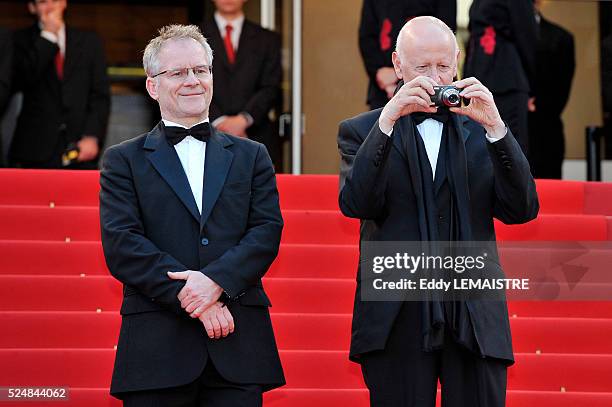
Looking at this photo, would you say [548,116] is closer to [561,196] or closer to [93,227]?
[561,196]

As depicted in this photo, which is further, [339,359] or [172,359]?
[339,359]

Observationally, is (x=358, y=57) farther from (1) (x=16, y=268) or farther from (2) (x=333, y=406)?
(2) (x=333, y=406)

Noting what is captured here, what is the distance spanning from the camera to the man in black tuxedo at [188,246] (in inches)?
160

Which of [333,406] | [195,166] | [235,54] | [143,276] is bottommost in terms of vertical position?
[333,406]

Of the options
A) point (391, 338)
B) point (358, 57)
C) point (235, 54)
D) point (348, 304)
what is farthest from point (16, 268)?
point (358, 57)

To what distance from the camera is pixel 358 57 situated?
1130cm

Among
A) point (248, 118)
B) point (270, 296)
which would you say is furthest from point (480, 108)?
point (248, 118)

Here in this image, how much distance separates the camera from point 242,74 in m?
8.65

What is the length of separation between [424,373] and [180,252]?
3.01ft

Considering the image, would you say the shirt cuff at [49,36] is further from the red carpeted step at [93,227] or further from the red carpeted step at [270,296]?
the red carpeted step at [270,296]

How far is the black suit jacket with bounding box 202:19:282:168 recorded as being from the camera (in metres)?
8.52

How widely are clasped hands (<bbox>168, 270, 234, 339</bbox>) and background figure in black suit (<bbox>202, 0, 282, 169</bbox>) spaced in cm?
439

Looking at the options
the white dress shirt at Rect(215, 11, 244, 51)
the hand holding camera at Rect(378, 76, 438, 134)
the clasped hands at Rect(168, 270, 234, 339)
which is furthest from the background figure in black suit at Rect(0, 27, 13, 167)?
the hand holding camera at Rect(378, 76, 438, 134)

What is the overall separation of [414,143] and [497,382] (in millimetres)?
832
